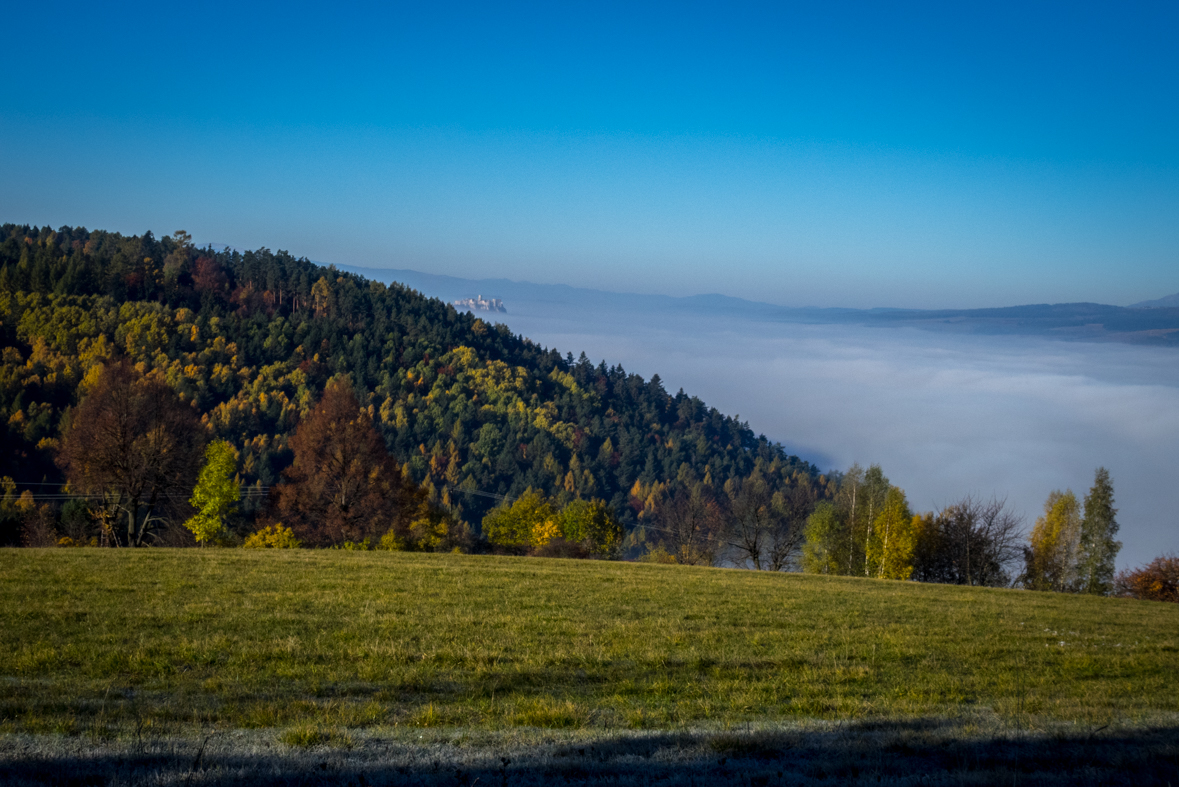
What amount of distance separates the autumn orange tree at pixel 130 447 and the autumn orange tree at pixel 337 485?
241 inches

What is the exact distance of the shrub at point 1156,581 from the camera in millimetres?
68688

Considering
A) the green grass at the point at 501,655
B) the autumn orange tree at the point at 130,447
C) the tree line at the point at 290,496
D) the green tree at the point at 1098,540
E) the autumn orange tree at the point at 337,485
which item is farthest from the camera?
the green tree at the point at 1098,540

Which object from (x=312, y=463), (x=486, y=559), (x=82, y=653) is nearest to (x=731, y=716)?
(x=82, y=653)

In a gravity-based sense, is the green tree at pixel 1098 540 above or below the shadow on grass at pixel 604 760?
below

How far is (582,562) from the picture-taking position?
3716 cm

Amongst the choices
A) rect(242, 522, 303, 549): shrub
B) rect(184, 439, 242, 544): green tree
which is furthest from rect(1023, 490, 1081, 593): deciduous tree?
rect(184, 439, 242, 544): green tree

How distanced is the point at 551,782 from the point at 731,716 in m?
3.97

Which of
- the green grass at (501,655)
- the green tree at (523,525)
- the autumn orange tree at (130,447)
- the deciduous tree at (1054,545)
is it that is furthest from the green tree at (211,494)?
the deciduous tree at (1054,545)

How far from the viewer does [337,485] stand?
4903cm

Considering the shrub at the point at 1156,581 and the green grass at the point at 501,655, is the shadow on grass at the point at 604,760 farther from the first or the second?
the shrub at the point at 1156,581

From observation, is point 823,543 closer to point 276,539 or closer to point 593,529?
point 593,529

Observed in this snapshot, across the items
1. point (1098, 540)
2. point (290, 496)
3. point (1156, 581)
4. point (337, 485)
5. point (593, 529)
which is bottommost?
point (593, 529)

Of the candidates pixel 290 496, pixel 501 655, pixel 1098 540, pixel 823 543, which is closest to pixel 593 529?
pixel 823 543

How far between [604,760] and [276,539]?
158 ft
